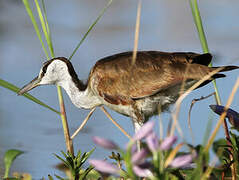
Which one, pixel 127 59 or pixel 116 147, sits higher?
pixel 127 59

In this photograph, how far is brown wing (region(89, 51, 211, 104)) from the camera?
3412mm

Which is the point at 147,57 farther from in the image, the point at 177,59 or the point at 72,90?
the point at 72,90

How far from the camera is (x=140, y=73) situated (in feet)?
11.6

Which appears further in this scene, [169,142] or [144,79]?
[144,79]

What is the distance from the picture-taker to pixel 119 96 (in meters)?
3.53

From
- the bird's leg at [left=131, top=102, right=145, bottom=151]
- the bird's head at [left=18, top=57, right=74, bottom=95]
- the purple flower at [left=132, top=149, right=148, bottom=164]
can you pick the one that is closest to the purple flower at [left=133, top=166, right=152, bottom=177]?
the purple flower at [left=132, top=149, right=148, bottom=164]

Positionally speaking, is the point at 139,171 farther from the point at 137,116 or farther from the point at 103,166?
the point at 137,116

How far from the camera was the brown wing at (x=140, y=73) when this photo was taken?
3.41 m

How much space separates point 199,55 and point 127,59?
22.3 inches

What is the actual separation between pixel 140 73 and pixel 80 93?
595 mm

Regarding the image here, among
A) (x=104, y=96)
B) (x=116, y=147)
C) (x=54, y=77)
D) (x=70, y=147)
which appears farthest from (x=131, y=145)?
(x=54, y=77)

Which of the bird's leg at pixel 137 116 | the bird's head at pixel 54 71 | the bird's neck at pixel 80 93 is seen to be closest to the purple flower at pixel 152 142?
the bird's leg at pixel 137 116

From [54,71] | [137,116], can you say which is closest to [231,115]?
[137,116]

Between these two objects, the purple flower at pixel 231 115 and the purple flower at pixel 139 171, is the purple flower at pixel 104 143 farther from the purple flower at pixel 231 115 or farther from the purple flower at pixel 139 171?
the purple flower at pixel 231 115
